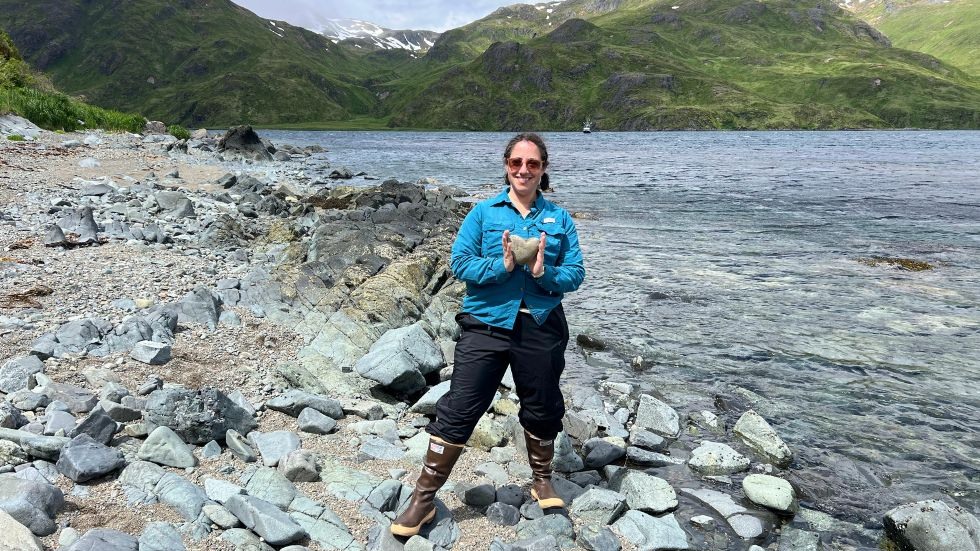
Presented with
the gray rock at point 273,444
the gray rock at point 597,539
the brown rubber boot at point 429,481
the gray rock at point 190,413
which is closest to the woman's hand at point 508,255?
the brown rubber boot at point 429,481

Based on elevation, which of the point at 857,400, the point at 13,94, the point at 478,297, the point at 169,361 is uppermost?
the point at 13,94

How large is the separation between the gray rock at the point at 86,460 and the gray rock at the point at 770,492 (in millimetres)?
7001

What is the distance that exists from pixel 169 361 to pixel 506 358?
604 cm

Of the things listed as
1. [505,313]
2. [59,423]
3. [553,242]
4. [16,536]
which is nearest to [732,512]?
[505,313]

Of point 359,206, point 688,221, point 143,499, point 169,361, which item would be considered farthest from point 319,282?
point 688,221

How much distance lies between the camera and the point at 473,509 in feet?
20.7

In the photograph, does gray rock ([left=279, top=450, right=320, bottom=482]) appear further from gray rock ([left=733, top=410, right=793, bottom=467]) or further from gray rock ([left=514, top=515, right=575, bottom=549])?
gray rock ([left=733, top=410, right=793, bottom=467])

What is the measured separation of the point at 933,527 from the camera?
5812mm

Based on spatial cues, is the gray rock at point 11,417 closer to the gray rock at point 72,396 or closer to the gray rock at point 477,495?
the gray rock at point 72,396

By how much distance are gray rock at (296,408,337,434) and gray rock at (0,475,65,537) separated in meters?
2.94

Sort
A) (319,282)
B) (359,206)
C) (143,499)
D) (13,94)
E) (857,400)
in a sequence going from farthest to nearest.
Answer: (13,94) < (359,206) < (319,282) < (857,400) < (143,499)

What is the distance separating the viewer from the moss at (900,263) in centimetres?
1916

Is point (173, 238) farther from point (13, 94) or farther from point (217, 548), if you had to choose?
point (13, 94)

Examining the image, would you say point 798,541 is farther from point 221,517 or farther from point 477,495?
point 221,517
